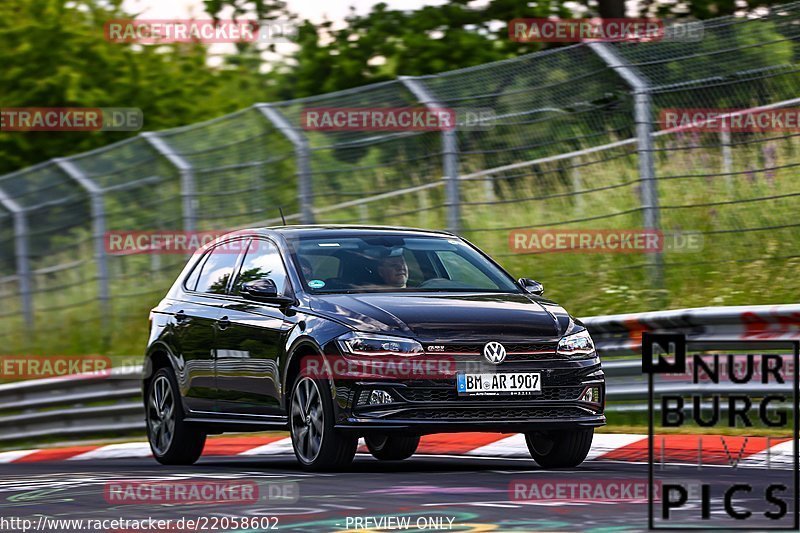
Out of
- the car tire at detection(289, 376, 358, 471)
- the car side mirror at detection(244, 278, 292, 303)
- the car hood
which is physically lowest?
the car tire at detection(289, 376, 358, 471)

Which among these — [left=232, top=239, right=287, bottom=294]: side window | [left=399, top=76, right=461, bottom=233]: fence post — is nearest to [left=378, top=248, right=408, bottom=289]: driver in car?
[left=232, top=239, right=287, bottom=294]: side window

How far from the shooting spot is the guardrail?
11641 mm

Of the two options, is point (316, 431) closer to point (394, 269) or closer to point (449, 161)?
point (394, 269)

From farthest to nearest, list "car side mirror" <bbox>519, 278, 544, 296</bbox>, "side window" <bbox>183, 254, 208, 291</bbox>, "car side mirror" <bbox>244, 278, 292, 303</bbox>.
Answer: "side window" <bbox>183, 254, 208, 291</bbox>
"car side mirror" <bbox>519, 278, 544, 296</bbox>
"car side mirror" <bbox>244, 278, 292, 303</bbox>

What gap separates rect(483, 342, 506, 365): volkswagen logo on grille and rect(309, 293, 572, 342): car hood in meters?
0.05

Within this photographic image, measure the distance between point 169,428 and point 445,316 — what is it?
3.11 metres

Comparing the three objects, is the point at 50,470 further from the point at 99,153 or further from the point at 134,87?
the point at 134,87

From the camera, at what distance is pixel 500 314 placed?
1052cm

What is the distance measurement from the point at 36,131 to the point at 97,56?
196 cm

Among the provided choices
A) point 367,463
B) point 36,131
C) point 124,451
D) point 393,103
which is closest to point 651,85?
point 393,103

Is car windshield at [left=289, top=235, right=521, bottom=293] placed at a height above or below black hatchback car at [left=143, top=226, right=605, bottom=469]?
above

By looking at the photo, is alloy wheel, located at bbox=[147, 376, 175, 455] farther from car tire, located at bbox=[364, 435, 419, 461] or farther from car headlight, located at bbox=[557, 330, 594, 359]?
car headlight, located at bbox=[557, 330, 594, 359]

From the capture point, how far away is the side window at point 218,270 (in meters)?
12.3

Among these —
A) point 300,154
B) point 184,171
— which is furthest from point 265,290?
point 184,171
